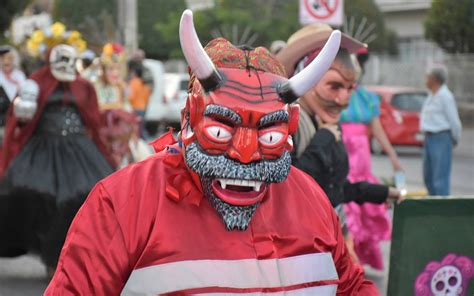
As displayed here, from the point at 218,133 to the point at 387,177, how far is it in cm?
1163

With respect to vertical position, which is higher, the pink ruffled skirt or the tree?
the pink ruffled skirt

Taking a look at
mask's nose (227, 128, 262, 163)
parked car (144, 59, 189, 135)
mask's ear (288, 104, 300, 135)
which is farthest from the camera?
parked car (144, 59, 189, 135)

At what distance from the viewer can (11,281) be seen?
28.1 ft

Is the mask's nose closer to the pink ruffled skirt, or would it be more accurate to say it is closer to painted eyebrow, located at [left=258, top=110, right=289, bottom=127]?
painted eyebrow, located at [left=258, top=110, right=289, bottom=127]

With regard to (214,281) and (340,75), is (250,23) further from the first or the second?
(214,281)

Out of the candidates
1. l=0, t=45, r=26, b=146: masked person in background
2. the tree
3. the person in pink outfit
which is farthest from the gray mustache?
the tree

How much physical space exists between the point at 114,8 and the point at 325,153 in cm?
3814

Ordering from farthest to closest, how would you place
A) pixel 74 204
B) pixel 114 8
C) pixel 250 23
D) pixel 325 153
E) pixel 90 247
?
pixel 114 8 → pixel 250 23 → pixel 74 204 → pixel 325 153 → pixel 90 247

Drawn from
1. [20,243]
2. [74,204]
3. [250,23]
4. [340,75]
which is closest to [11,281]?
[20,243]

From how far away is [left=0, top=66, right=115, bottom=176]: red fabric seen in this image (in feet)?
26.6

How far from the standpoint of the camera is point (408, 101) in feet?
70.5

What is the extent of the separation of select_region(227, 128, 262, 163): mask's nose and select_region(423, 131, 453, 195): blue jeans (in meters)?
9.18

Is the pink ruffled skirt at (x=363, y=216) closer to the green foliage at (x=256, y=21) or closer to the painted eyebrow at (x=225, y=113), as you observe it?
the painted eyebrow at (x=225, y=113)

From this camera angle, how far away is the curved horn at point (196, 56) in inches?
117
